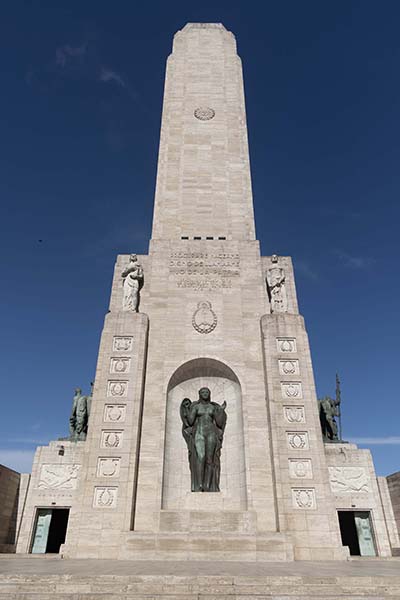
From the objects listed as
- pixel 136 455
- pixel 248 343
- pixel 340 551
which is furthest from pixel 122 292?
pixel 340 551

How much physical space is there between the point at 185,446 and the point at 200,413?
1.50m

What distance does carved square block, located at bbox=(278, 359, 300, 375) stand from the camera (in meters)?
15.0

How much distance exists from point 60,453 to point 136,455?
14.4 ft

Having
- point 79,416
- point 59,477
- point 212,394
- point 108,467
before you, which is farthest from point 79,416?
point 212,394

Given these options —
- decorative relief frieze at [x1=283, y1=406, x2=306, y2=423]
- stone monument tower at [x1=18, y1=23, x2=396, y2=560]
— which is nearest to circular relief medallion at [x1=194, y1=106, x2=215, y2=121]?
stone monument tower at [x1=18, y1=23, x2=396, y2=560]

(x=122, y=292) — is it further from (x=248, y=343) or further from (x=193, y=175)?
(x=193, y=175)

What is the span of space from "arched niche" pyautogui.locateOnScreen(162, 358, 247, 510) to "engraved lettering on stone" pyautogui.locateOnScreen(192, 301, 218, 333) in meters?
1.32

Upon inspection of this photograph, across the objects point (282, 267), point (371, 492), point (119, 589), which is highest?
point (282, 267)

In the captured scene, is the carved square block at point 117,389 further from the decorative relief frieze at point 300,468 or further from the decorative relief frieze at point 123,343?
the decorative relief frieze at point 300,468

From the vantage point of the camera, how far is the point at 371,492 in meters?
15.4

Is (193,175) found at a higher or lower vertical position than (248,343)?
higher

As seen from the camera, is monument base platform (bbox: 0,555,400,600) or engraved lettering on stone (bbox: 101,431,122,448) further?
engraved lettering on stone (bbox: 101,431,122,448)

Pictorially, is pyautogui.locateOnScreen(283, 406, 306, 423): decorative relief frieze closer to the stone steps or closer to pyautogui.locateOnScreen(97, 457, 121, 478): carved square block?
pyautogui.locateOnScreen(97, 457, 121, 478): carved square block

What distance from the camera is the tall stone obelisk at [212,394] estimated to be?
39.0 feet
